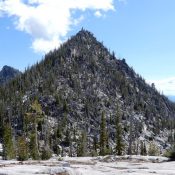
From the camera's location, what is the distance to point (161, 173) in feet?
90.0

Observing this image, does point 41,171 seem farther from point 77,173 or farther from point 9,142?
point 9,142

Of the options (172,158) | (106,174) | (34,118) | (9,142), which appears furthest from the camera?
(9,142)

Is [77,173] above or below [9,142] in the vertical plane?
below

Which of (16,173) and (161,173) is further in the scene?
(161,173)

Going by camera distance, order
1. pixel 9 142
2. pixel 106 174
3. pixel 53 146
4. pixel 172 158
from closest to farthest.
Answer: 1. pixel 106 174
2. pixel 172 158
3. pixel 9 142
4. pixel 53 146

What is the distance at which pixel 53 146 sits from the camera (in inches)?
7200

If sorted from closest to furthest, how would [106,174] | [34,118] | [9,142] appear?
[106,174] → [34,118] → [9,142]

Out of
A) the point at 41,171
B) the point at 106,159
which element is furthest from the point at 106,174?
the point at 106,159

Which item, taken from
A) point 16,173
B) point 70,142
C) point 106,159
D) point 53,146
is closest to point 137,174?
point 16,173

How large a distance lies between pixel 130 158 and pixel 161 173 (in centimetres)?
1767

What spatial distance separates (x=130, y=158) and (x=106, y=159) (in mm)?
2844

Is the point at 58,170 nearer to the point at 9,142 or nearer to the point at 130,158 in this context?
the point at 130,158

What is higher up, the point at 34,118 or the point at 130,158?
the point at 34,118

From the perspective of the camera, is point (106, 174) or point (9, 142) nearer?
point (106, 174)
